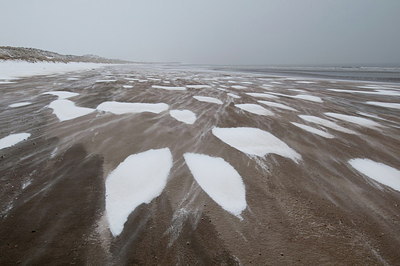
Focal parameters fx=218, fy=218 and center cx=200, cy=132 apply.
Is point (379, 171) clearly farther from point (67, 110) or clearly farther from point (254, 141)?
point (67, 110)

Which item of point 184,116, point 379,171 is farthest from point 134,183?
point 379,171

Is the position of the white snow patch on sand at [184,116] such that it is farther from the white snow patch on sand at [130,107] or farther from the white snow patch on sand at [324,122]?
the white snow patch on sand at [324,122]

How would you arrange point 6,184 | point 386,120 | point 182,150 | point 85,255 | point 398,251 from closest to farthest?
point 85,255 → point 398,251 → point 6,184 → point 182,150 → point 386,120

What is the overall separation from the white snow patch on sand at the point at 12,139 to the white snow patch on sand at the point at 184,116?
11.5ft

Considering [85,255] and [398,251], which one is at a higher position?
[85,255]

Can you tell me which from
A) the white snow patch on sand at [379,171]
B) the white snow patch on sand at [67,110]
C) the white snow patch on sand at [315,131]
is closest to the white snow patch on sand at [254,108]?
the white snow patch on sand at [315,131]

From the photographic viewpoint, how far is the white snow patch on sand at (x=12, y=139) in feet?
13.9

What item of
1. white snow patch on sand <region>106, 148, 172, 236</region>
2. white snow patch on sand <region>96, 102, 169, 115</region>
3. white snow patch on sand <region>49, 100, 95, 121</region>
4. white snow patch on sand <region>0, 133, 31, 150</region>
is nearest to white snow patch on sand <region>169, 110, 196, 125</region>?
white snow patch on sand <region>96, 102, 169, 115</region>

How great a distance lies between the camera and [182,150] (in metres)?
4.27

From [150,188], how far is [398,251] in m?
2.91

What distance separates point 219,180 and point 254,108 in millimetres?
5272

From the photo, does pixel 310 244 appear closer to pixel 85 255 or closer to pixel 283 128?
pixel 85 255

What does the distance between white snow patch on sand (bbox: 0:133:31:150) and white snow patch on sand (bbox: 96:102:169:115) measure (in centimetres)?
229

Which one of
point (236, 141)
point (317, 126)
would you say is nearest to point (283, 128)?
point (317, 126)
